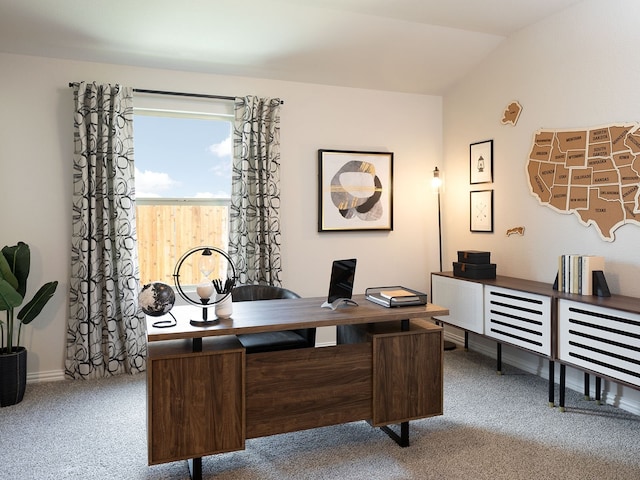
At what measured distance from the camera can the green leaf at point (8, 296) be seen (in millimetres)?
3195

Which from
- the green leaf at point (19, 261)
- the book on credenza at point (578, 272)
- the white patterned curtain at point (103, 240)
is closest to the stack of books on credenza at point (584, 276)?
the book on credenza at point (578, 272)

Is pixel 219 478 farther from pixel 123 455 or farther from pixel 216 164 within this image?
pixel 216 164

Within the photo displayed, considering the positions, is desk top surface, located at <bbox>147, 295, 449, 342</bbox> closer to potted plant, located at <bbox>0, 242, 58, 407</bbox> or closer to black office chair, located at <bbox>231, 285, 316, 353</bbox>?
black office chair, located at <bbox>231, 285, 316, 353</bbox>

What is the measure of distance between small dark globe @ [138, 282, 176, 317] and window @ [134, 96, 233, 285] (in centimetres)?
183

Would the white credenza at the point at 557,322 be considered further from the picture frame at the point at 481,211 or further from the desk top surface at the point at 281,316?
the desk top surface at the point at 281,316

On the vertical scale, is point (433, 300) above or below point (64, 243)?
below

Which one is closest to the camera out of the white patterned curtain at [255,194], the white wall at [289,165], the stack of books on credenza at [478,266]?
the white wall at [289,165]

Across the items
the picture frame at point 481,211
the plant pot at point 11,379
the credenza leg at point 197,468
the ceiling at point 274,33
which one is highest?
the ceiling at point 274,33

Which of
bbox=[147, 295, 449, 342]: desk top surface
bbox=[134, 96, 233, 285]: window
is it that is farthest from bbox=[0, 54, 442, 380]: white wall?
bbox=[147, 295, 449, 342]: desk top surface

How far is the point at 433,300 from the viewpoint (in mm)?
4469

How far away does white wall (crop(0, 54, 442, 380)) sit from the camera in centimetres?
372

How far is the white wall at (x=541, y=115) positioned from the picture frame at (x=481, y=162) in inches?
2.3

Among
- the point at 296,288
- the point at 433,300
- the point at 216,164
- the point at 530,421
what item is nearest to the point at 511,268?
the point at 433,300

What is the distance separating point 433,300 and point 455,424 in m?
1.59
